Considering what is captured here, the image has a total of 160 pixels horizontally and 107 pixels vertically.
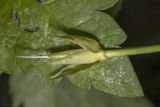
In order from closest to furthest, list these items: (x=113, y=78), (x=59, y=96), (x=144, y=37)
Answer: (x=113, y=78), (x=59, y=96), (x=144, y=37)

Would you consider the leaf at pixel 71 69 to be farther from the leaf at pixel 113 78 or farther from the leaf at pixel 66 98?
the leaf at pixel 66 98

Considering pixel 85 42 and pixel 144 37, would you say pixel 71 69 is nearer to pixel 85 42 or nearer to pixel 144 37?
pixel 85 42

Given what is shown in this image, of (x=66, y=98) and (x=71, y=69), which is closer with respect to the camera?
(x=71, y=69)

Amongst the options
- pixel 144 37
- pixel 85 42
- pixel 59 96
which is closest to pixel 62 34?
pixel 85 42

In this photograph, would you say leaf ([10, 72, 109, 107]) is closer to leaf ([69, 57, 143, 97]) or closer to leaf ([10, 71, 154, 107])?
leaf ([10, 71, 154, 107])

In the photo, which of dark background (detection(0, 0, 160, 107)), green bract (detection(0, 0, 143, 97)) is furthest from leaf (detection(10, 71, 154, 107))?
green bract (detection(0, 0, 143, 97))

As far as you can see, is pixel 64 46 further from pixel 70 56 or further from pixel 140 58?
pixel 140 58

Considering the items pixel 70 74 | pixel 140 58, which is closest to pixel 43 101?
pixel 140 58

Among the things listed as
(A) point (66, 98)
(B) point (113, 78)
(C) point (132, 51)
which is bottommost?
(A) point (66, 98)
